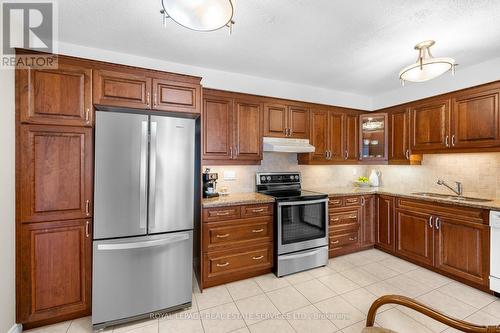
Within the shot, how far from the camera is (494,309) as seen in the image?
6.90 ft

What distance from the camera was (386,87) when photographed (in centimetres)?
368

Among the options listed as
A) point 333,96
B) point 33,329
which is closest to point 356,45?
point 333,96

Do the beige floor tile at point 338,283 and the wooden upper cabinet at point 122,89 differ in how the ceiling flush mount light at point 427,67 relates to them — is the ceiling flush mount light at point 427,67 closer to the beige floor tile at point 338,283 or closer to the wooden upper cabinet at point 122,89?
the beige floor tile at point 338,283

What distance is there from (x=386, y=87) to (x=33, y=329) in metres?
5.12

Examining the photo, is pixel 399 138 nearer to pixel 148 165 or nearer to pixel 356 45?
pixel 356 45

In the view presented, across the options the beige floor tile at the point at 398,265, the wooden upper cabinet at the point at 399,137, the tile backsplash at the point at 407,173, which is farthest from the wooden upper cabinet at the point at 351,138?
the beige floor tile at the point at 398,265

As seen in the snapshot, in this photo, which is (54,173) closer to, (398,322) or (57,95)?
(57,95)

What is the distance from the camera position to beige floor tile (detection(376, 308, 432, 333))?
1.86 metres

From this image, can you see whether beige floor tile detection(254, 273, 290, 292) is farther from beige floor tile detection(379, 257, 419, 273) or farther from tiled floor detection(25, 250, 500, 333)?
beige floor tile detection(379, 257, 419, 273)

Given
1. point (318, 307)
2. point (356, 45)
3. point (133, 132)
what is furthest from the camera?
point (356, 45)

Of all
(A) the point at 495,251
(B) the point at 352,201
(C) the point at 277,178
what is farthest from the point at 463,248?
(C) the point at 277,178

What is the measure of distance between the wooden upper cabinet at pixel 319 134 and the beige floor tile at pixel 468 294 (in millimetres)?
2056

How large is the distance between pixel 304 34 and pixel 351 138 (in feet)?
7.03

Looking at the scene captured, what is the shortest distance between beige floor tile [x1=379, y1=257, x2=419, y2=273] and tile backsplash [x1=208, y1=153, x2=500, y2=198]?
3.85 ft
